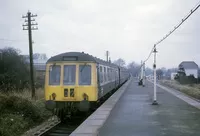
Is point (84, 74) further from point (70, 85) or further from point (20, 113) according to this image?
point (20, 113)

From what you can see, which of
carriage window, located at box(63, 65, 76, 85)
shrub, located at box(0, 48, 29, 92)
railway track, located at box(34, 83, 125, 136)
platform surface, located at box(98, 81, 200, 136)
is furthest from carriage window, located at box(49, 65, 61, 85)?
shrub, located at box(0, 48, 29, 92)

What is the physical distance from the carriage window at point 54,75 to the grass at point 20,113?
2.59m

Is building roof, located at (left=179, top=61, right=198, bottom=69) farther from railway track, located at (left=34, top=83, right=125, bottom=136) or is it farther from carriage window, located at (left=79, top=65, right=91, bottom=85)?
carriage window, located at (left=79, top=65, right=91, bottom=85)

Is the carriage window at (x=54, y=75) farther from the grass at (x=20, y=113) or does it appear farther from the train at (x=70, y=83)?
the grass at (x=20, y=113)

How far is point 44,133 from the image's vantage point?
1290 centimetres

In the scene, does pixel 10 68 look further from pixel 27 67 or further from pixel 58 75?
pixel 58 75

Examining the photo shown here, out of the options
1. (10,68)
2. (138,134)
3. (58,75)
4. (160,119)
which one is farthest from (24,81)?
(138,134)

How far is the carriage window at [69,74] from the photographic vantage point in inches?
587

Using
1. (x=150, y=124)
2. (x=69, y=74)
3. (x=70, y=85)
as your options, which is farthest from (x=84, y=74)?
(x=150, y=124)

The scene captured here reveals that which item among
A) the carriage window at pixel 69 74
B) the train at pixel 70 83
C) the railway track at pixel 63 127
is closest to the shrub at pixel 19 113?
the railway track at pixel 63 127

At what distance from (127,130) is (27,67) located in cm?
2992

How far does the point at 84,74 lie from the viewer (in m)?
15.0

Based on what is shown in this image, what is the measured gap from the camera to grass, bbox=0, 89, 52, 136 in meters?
15.3

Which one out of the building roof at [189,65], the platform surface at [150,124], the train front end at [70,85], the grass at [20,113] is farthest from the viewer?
the building roof at [189,65]
